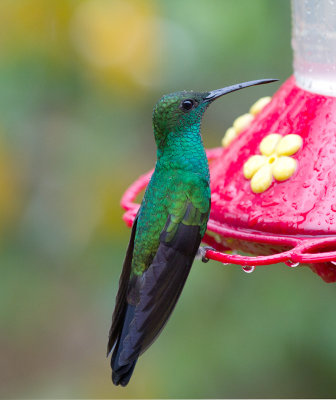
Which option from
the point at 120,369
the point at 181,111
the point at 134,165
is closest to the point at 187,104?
the point at 181,111

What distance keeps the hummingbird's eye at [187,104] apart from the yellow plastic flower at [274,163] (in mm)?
245

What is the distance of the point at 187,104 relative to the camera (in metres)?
2.35

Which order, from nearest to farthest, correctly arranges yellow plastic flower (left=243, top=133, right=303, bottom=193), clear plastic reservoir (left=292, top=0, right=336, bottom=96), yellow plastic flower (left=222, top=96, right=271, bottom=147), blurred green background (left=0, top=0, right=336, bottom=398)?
yellow plastic flower (left=243, top=133, right=303, bottom=193) → clear plastic reservoir (left=292, top=0, right=336, bottom=96) → yellow plastic flower (left=222, top=96, right=271, bottom=147) → blurred green background (left=0, top=0, right=336, bottom=398)

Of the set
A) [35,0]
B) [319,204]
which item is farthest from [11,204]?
[319,204]

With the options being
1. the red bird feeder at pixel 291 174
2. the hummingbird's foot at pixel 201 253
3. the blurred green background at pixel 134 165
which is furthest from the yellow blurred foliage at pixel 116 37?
the hummingbird's foot at pixel 201 253

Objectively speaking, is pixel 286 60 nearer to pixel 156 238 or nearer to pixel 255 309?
pixel 255 309

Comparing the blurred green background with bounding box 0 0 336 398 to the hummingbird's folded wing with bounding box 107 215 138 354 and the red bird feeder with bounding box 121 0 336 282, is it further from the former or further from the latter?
the hummingbird's folded wing with bounding box 107 215 138 354

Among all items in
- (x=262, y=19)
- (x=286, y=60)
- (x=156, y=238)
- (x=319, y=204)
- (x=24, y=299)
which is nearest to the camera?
(x=319, y=204)

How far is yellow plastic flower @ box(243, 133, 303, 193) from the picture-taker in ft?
7.50

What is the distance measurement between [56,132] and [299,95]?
2.04m

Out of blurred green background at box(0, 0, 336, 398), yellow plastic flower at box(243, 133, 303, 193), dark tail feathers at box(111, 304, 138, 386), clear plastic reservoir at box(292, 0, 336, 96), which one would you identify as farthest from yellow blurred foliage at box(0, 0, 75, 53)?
dark tail feathers at box(111, 304, 138, 386)

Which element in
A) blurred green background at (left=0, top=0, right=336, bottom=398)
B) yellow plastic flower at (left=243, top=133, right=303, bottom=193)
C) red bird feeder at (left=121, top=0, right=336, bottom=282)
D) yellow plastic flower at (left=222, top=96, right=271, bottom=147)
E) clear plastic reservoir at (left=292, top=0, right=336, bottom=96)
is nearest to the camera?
red bird feeder at (left=121, top=0, right=336, bottom=282)

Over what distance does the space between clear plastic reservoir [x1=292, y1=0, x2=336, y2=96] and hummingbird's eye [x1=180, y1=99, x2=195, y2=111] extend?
0.38 m

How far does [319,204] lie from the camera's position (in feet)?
7.20
